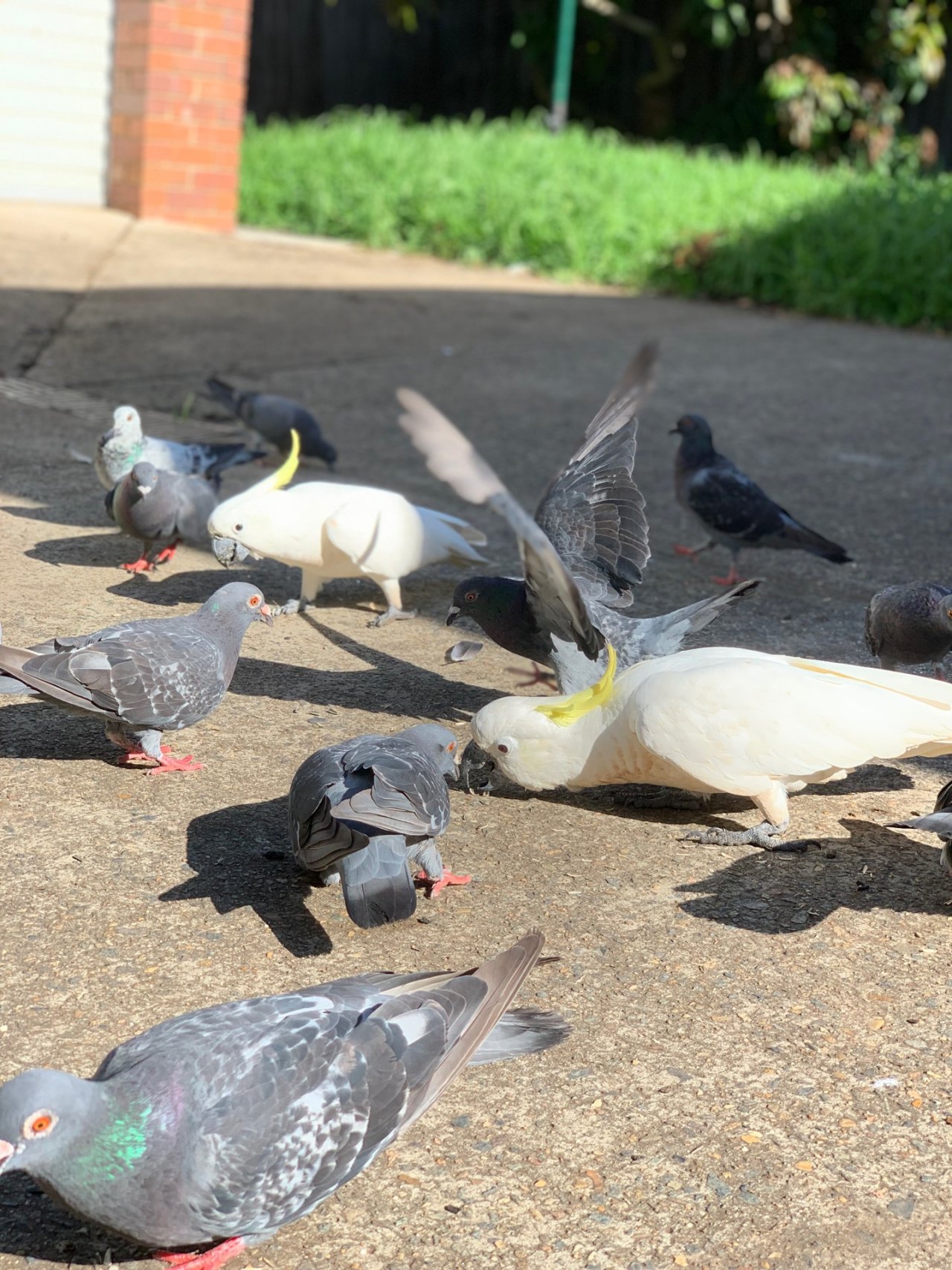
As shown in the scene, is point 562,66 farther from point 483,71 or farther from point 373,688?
point 373,688

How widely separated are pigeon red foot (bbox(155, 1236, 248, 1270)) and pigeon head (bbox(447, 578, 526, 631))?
214 centimetres

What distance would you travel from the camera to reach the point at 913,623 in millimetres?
4121

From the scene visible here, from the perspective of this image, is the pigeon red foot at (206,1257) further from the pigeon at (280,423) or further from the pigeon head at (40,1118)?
the pigeon at (280,423)

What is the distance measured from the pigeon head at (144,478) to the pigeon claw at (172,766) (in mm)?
1425

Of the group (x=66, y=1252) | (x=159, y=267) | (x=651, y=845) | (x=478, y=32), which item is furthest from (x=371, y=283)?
(x=478, y=32)

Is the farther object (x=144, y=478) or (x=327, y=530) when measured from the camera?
(x=144, y=478)

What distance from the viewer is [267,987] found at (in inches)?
105

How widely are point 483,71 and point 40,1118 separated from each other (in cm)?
2003

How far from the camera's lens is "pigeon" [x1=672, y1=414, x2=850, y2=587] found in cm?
531

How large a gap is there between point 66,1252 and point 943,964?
5.99 ft

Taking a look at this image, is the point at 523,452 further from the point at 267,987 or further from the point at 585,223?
the point at 585,223

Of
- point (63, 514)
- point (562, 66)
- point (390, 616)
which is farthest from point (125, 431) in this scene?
point (562, 66)

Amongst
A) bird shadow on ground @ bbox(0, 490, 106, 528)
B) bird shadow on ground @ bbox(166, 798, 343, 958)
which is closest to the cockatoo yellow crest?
bird shadow on ground @ bbox(166, 798, 343, 958)

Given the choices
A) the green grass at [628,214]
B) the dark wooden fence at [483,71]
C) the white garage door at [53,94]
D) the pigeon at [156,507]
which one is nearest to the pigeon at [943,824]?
the pigeon at [156,507]
